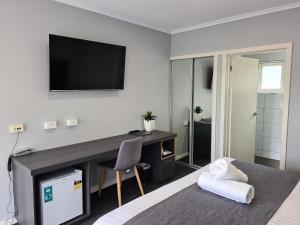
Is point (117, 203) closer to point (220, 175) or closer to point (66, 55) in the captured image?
point (220, 175)

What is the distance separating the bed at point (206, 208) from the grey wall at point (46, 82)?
1.51 meters

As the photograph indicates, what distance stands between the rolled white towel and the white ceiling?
207 centimetres

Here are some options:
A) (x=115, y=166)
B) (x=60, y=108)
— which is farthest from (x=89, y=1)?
(x=115, y=166)

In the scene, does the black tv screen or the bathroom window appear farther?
the bathroom window

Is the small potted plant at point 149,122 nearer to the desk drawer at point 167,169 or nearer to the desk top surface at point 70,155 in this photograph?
the desk top surface at point 70,155

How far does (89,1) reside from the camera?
107 inches

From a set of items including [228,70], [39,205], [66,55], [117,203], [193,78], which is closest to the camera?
[39,205]

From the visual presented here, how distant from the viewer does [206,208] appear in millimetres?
1554

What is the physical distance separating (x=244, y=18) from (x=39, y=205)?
340 centimetres

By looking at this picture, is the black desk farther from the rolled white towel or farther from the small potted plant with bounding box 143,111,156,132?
the rolled white towel

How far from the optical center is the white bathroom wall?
4.42m

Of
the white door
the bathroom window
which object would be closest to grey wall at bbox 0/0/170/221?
the white door

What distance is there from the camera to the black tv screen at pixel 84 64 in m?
2.56

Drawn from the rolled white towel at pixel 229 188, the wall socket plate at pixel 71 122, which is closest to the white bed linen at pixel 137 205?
the rolled white towel at pixel 229 188
